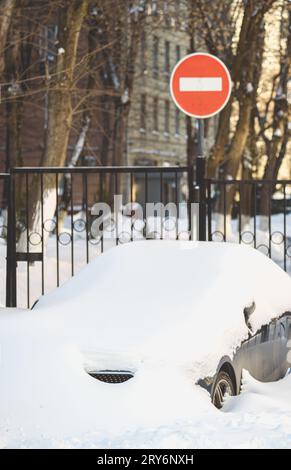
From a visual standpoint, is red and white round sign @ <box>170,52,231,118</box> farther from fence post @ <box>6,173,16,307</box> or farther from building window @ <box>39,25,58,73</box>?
building window @ <box>39,25,58,73</box>

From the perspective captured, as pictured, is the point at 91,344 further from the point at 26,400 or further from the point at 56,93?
the point at 56,93

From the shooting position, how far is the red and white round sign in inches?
454

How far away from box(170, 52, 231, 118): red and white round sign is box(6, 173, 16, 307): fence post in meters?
2.13

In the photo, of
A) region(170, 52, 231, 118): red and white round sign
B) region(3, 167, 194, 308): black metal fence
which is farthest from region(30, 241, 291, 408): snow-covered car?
region(3, 167, 194, 308): black metal fence

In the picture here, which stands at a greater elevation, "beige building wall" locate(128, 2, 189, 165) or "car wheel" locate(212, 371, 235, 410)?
"beige building wall" locate(128, 2, 189, 165)

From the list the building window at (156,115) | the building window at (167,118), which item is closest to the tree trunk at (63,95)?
the building window at (156,115)

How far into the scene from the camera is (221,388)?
7.57 metres

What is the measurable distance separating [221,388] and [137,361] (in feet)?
2.48

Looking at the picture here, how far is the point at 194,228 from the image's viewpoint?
490 inches

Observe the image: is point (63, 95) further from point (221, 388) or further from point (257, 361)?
point (221, 388)

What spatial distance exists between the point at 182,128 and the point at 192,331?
64.6 meters

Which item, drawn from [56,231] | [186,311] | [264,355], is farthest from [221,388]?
[56,231]

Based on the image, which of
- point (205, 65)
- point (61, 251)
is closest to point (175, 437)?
point (205, 65)
